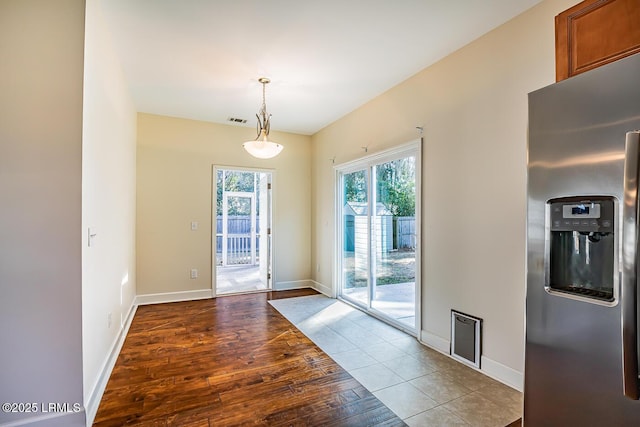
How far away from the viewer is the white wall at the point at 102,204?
204 centimetres

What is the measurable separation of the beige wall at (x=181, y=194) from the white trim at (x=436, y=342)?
2990 millimetres

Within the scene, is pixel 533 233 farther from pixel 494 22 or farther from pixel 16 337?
pixel 16 337

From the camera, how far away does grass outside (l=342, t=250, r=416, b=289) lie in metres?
3.55

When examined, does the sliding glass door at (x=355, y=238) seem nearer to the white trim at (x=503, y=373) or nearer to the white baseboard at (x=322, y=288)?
the white baseboard at (x=322, y=288)

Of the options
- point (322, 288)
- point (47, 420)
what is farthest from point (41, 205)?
point (322, 288)

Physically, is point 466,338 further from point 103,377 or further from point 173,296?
point 173,296

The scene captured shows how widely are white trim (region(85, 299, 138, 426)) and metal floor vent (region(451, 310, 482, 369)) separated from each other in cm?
281

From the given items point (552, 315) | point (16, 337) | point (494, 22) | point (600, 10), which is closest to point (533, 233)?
point (552, 315)

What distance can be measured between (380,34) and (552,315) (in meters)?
2.37

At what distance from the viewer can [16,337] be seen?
1.80 metres

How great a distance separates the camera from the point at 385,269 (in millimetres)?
4039

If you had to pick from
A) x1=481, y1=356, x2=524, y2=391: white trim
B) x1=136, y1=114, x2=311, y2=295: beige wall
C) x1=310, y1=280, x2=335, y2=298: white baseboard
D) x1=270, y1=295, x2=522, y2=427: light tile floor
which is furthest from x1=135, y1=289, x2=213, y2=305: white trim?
x1=481, y1=356, x2=524, y2=391: white trim

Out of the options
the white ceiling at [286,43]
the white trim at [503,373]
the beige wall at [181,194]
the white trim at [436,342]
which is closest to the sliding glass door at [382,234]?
the white trim at [436,342]

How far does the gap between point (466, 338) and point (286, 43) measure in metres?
3.03
